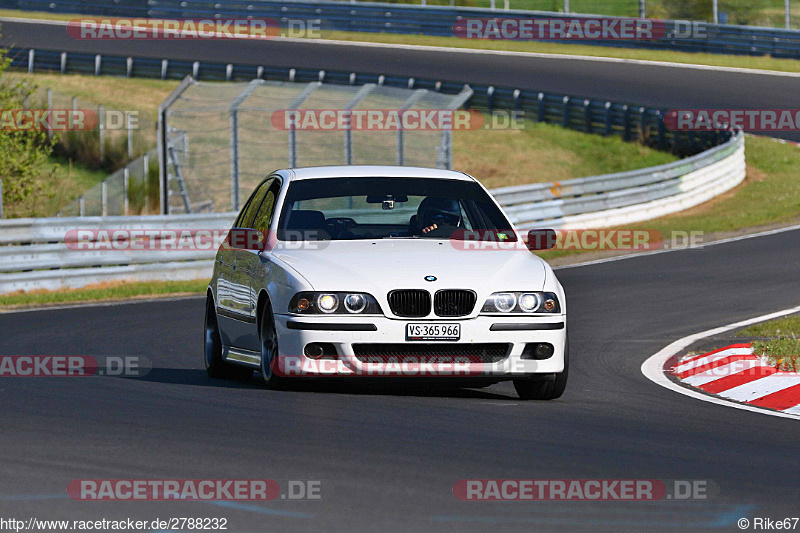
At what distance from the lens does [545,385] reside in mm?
9469

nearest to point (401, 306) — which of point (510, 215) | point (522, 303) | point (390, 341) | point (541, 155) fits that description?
point (390, 341)

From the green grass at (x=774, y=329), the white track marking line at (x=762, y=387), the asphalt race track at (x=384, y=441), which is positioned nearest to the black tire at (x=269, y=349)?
the asphalt race track at (x=384, y=441)

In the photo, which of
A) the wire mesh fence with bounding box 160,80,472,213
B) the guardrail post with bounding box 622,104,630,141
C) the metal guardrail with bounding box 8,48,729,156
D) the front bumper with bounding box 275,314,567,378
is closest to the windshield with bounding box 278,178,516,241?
the front bumper with bounding box 275,314,567,378

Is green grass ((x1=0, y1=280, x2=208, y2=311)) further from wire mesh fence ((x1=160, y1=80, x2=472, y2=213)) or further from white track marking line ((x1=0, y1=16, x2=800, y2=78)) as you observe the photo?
white track marking line ((x1=0, y1=16, x2=800, y2=78))

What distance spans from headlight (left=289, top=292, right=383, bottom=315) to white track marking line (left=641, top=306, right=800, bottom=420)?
247 cm

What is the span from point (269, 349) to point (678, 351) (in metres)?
4.56

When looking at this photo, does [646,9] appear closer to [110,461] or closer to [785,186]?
[785,186]

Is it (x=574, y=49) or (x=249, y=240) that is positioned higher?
(x=249, y=240)

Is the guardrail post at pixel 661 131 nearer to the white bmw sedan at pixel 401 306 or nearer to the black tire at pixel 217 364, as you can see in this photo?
the black tire at pixel 217 364

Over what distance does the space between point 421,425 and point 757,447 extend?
5.99 feet

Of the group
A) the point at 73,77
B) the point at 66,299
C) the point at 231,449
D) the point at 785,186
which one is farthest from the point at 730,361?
the point at 73,77

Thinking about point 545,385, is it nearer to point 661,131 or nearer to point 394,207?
point 394,207

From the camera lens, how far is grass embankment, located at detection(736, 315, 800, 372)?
10.9 m

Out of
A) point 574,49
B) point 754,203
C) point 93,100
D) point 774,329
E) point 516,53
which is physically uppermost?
point 774,329
